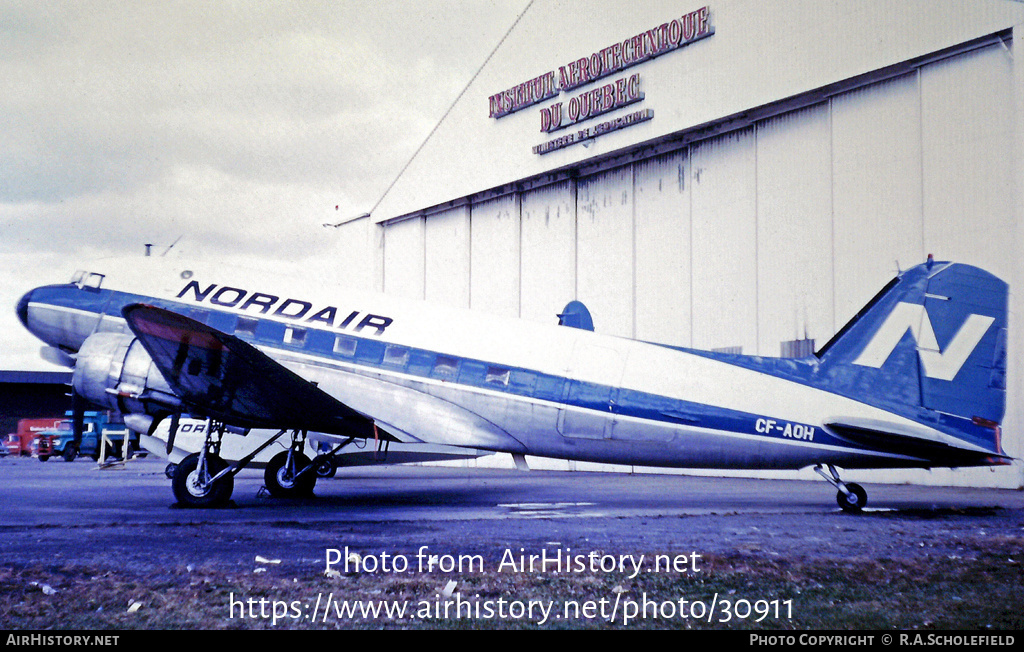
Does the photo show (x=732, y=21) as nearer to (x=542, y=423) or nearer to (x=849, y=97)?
(x=849, y=97)

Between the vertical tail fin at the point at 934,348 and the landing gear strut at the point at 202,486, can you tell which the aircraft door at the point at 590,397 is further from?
the landing gear strut at the point at 202,486

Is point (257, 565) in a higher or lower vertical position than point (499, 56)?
lower

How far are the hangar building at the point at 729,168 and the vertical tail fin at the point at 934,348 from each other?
6684mm

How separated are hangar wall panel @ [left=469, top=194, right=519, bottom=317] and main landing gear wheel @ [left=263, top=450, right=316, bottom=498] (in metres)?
16.5

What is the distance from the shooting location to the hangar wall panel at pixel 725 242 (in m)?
23.2

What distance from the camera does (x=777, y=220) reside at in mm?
22547

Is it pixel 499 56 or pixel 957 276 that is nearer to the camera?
pixel 957 276

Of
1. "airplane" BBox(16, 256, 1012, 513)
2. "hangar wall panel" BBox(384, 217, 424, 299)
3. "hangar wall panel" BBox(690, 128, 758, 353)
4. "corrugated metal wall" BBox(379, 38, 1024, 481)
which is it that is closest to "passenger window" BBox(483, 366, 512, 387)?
"airplane" BBox(16, 256, 1012, 513)

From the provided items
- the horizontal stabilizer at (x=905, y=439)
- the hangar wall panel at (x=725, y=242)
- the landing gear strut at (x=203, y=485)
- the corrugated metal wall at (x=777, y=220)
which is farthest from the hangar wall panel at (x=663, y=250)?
the landing gear strut at (x=203, y=485)

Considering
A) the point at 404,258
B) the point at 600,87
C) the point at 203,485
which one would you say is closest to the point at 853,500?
the point at 203,485

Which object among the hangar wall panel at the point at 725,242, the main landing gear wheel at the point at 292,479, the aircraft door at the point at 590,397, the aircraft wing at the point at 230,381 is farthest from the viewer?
the hangar wall panel at the point at 725,242

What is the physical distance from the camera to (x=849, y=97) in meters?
21.0

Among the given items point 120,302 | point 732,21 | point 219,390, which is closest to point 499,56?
point 732,21

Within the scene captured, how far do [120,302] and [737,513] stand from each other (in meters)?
11.0
